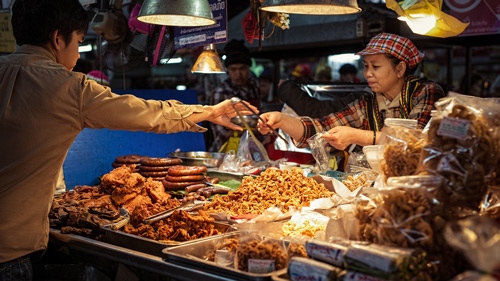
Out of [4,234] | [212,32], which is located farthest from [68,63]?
[212,32]

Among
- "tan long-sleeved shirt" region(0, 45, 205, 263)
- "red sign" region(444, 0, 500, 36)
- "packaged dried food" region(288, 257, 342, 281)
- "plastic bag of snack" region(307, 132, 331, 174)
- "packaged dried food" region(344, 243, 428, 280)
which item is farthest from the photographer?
"red sign" region(444, 0, 500, 36)

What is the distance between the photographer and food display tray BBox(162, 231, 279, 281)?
1.88 m

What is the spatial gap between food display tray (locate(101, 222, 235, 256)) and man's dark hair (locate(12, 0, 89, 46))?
1059 millimetres

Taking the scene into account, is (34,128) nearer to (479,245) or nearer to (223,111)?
(223,111)

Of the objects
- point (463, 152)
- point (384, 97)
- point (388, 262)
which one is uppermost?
point (463, 152)

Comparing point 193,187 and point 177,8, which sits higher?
point 177,8

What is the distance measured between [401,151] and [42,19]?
1.80m

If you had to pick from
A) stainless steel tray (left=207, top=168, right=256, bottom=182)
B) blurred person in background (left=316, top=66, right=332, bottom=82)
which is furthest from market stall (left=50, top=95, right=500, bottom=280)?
blurred person in background (left=316, top=66, right=332, bottom=82)

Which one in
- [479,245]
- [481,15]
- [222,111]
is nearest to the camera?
[479,245]

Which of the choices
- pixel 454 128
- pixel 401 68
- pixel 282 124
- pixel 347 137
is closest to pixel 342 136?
pixel 347 137

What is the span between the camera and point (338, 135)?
11.2 ft

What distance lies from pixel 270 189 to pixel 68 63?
4.56ft

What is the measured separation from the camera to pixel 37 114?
2273 mm

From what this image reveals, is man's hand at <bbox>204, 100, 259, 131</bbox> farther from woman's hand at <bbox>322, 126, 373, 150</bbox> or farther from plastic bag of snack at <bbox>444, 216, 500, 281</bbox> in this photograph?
plastic bag of snack at <bbox>444, 216, 500, 281</bbox>
